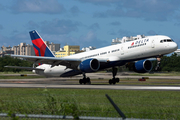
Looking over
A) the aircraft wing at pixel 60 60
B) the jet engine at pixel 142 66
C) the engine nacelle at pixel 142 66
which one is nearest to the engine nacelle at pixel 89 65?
the aircraft wing at pixel 60 60

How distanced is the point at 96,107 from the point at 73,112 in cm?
499

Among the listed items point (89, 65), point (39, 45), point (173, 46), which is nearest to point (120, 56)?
point (89, 65)

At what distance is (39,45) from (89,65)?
1308 cm

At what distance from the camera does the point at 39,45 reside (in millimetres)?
45344

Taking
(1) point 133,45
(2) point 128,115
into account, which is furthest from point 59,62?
(2) point 128,115

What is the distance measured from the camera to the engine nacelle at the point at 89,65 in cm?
3552

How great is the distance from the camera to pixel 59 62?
38.1 metres

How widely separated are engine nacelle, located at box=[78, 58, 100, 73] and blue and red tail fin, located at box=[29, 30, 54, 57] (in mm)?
9742

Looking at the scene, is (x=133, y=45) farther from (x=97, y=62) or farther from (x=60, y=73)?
(x=60, y=73)

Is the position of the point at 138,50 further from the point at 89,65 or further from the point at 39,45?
the point at 39,45

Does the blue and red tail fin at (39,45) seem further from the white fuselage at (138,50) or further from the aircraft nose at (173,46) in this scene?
the aircraft nose at (173,46)

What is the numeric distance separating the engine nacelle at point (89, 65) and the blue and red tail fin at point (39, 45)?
Result: 9.74m

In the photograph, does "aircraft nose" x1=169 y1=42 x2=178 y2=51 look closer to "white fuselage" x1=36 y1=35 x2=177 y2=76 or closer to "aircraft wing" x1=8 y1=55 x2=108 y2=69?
"white fuselage" x1=36 y1=35 x2=177 y2=76

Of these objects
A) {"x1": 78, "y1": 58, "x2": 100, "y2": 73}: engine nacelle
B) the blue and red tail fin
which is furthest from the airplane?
the blue and red tail fin
